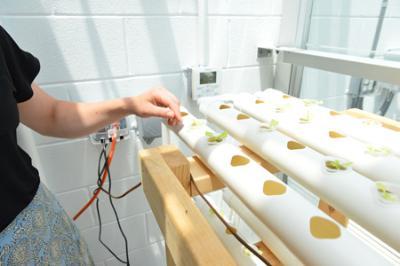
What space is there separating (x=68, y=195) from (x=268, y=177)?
0.74 metres

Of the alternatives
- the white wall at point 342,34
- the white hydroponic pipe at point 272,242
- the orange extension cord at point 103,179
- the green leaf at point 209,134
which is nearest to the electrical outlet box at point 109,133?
the orange extension cord at point 103,179

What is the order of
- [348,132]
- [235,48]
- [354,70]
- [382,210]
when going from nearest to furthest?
[382,210] < [348,132] < [354,70] < [235,48]

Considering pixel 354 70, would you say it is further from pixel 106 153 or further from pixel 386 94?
pixel 106 153

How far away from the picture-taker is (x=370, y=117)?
27.0 inches

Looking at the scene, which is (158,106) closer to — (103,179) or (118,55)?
(118,55)

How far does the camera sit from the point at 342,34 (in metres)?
1.10

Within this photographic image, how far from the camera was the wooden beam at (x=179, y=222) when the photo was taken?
1.07 ft

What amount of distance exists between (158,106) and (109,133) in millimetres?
298

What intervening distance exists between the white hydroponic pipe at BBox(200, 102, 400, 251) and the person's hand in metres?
0.13

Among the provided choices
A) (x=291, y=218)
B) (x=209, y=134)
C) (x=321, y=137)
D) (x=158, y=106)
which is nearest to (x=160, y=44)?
(x=158, y=106)

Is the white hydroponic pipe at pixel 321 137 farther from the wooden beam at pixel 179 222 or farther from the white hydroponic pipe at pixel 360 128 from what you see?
the wooden beam at pixel 179 222

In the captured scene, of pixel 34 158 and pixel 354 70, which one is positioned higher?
pixel 354 70

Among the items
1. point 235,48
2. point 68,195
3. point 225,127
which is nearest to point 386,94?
point 235,48

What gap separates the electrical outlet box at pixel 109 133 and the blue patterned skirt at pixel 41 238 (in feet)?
0.87
